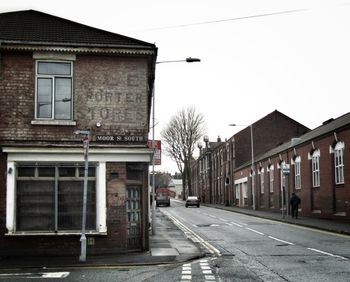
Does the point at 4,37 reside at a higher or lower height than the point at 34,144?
higher

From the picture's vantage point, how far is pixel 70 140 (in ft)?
54.4

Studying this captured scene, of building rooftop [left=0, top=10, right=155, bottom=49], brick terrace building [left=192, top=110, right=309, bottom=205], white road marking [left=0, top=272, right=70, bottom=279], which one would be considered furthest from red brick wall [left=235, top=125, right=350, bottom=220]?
brick terrace building [left=192, top=110, right=309, bottom=205]

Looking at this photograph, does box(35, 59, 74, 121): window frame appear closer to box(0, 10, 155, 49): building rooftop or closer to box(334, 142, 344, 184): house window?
box(0, 10, 155, 49): building rooftop

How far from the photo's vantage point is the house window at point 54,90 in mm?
16734

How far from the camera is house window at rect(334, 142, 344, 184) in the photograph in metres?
31.5

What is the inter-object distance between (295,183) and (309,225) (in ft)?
45.0

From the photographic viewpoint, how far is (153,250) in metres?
17.2

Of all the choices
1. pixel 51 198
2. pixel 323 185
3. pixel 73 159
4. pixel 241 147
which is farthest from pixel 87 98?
pixel 241 147

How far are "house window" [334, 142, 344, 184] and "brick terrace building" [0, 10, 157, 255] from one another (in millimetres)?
17866

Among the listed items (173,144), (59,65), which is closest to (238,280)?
(59,65)

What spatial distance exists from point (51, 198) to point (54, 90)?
3423 millimetres

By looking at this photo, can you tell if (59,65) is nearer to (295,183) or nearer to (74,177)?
(74,177)

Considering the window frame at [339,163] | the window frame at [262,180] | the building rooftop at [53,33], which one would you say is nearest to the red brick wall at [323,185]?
the window frame at [339,163]

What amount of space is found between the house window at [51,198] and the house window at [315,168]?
2314 centimetres
